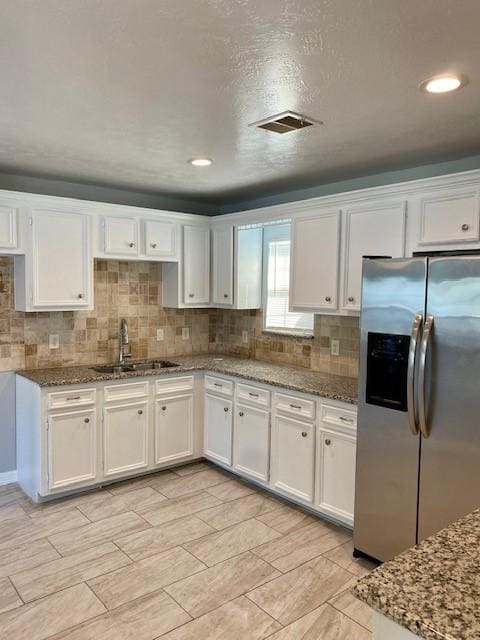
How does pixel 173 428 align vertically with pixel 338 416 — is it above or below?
below

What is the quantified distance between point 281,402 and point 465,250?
1605 mm

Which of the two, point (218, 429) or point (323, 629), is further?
point (218, 429)

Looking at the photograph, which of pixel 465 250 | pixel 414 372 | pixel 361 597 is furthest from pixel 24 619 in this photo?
pixel 465 250

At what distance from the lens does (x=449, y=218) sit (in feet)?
9.32

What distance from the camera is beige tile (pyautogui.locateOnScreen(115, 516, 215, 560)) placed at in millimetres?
2969

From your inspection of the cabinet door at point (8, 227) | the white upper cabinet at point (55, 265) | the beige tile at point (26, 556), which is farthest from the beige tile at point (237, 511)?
the cabinet door at point (8, 227)

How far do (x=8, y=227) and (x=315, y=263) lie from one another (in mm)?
2233

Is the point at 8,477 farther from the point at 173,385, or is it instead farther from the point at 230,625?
the point at 230,625

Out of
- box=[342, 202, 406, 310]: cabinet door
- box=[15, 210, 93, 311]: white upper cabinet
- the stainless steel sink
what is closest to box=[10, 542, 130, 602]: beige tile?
the stainless steel sink

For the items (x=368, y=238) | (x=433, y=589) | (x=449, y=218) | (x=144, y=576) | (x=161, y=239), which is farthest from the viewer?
(x=161, y=239)

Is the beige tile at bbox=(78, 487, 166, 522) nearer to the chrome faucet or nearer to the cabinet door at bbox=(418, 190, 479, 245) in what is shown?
the chrome faucet

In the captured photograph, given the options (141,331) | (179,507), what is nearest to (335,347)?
(179,507)

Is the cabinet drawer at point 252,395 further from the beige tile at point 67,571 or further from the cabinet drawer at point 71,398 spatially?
the beige tile at point 67,571

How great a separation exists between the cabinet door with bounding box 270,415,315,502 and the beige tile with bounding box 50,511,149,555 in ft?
3.32
